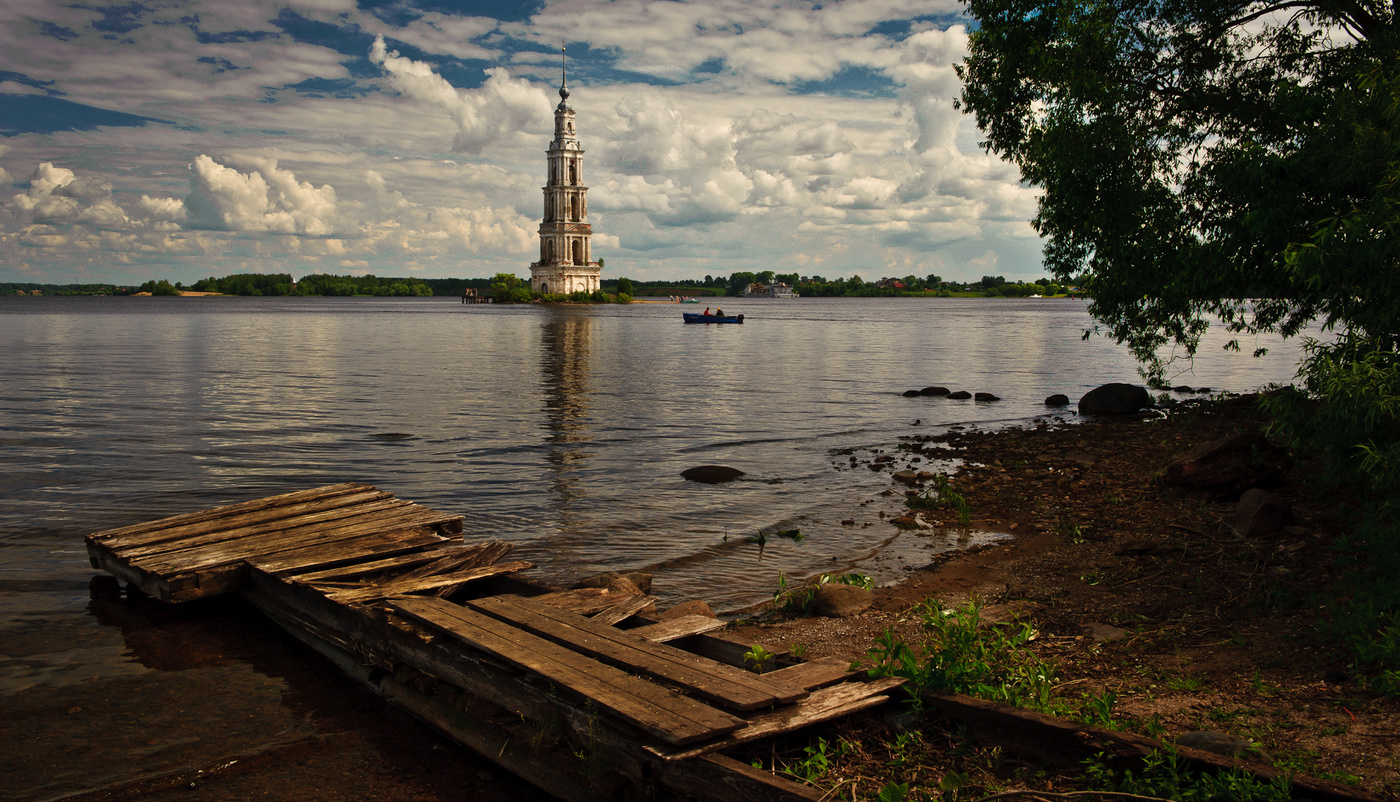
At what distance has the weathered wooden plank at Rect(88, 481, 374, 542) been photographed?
1059cm

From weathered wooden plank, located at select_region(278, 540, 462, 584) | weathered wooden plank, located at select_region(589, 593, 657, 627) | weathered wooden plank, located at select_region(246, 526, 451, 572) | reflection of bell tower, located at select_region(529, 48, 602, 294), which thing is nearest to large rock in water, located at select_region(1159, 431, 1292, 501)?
weathered wooden plank, located at select_region(589, 593, 657, 627)

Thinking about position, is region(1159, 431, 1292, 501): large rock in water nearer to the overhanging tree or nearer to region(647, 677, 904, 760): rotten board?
the overhanging tree

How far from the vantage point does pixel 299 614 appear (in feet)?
28.5

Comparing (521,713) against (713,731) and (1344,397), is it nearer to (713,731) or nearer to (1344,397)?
(713,731)

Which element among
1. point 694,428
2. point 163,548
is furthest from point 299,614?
point 694,428

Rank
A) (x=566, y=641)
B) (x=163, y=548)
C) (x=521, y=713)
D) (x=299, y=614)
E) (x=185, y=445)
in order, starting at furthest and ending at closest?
(x=185, y=445) → (x=163, y=548) → (x=299, y=614) → (x=566, y=641) → (x=521, y=713)

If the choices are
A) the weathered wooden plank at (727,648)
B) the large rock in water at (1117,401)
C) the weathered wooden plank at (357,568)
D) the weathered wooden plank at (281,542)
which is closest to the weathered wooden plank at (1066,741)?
the weathered wooden plank at (727,648)

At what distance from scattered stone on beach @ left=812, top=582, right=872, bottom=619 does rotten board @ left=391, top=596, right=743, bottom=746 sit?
3.78m

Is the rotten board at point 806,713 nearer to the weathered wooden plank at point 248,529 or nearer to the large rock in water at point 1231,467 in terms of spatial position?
the weathered wooden plank at point 248,529

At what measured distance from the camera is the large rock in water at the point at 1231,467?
11.4 meters

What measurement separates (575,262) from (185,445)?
16903cm

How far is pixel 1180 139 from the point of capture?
1617cm

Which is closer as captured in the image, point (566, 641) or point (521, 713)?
point (521, 713)

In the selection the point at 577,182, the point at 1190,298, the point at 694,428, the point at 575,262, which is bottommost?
the point at 694,428
